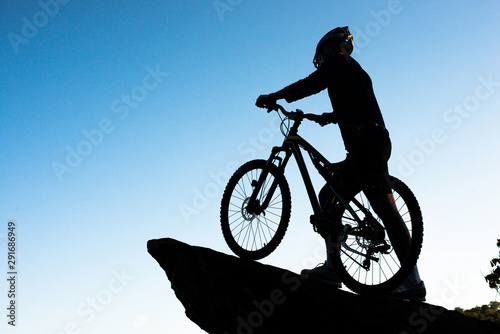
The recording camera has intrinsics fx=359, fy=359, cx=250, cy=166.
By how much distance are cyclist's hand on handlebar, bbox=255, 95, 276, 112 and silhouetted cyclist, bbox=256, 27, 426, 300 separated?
5cm

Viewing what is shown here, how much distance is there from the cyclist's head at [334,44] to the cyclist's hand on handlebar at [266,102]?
0.75 metres

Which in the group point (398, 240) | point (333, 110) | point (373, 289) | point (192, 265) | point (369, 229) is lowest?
point (373, 289)

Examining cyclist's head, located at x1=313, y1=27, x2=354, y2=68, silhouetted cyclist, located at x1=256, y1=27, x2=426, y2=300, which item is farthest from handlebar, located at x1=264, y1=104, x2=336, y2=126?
cyclist's head, located at x1=313, y1=27, x2=354, y2=68

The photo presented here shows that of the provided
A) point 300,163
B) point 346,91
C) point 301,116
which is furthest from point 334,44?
point 300,163

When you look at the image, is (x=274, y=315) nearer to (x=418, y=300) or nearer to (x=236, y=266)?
(x=236, y=266)

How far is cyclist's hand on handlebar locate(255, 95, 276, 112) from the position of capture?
4.64 metres

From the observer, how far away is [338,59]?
412 centimetres

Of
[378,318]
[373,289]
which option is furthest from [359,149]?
[378,318]

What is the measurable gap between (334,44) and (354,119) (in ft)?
3.36

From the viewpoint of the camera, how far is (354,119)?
3.92 meters

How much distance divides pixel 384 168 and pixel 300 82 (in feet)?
4.61

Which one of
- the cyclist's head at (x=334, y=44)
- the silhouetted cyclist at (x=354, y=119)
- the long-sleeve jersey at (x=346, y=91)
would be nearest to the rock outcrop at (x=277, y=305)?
the silhouetted cyclist at (x=354, y=119)

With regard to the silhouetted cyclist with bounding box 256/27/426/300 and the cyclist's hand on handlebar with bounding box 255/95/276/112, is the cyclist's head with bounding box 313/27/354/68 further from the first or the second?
the cyclist's hand on handlebar with bounding box 255/95/276/112

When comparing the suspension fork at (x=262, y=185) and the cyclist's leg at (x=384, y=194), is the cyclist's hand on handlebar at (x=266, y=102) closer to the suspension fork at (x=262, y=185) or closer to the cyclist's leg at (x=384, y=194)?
the suspension fork at (x=262, y=185)
